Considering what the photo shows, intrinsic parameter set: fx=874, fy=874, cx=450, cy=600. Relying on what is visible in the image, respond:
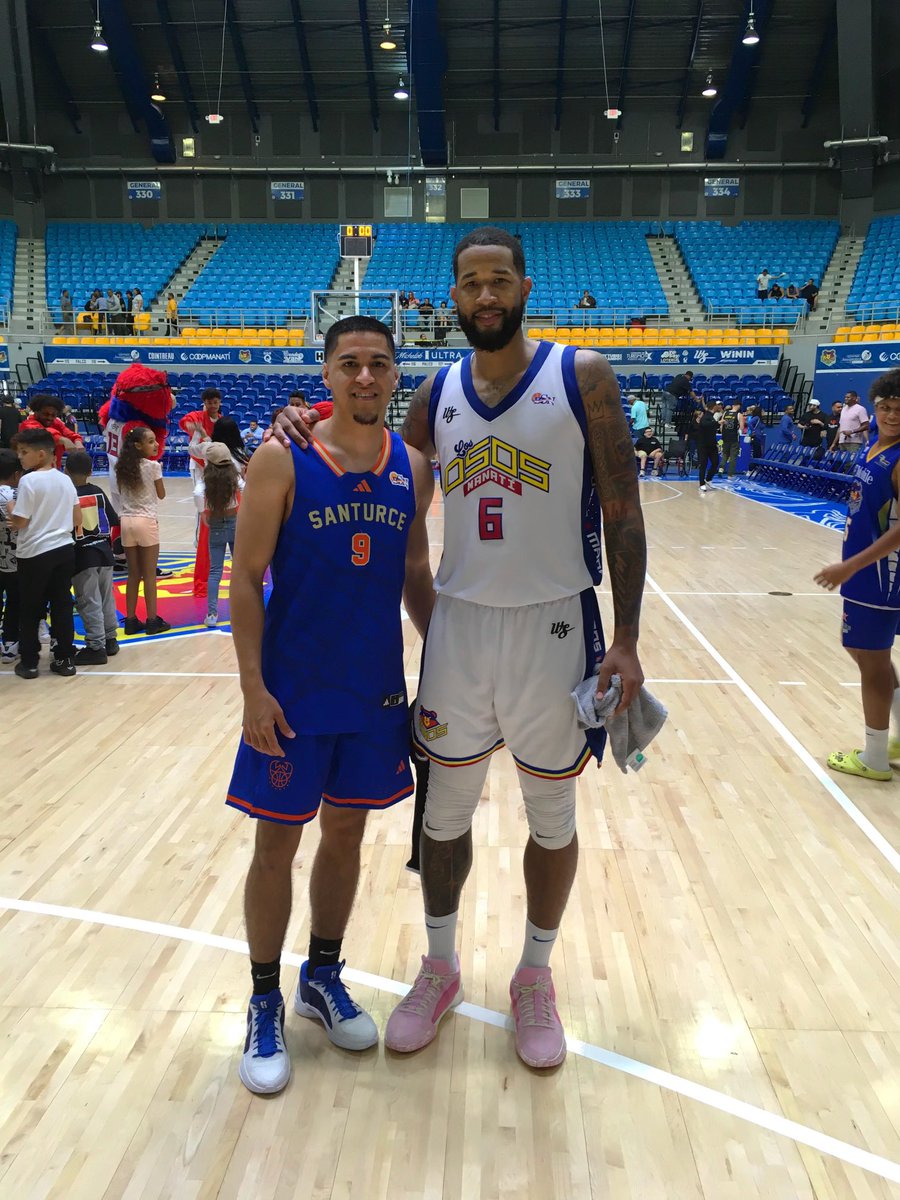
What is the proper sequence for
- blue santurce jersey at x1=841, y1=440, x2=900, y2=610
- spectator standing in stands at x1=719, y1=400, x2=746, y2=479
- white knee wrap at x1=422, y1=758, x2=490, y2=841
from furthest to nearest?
spectator standing in stands at x1=719, y1=400, x2=746, y2=479 → blue santurce jersey at x1=841, y1=440, x2=900, y2=610 → white knee wrap at x1=422, y1=758, x2=490, y2=841

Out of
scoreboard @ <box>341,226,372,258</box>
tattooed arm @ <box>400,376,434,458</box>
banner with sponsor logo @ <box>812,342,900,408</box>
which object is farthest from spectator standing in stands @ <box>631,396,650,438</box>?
tattooed arm @ <box>400,376,434,458</box>

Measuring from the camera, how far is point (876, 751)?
4219 millimetres

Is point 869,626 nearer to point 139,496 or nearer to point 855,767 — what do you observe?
point 855,767

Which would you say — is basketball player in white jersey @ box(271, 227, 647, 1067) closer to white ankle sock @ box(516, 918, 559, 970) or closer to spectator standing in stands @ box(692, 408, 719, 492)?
white ankle sock @ box(516, 918, 559, 970)

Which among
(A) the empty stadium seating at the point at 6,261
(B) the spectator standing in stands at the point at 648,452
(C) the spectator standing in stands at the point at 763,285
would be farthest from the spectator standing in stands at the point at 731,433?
(A) the empty stadium seating at the point at 6,261

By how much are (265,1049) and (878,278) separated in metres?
25.4

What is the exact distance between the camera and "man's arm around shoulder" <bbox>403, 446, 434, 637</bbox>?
234 centimetres

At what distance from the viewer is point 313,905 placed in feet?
8.16

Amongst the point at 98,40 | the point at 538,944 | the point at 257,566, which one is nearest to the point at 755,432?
the point at 538,944

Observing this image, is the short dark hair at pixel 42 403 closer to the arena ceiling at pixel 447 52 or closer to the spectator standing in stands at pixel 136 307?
the spectator standing in stands at pixel 136 307

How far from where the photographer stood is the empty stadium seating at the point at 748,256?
24531 millimetres

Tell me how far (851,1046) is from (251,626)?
6.56ft

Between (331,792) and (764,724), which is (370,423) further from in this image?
(764,724)

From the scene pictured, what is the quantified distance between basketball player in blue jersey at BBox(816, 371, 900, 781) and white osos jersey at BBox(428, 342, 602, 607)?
78.9 inches
